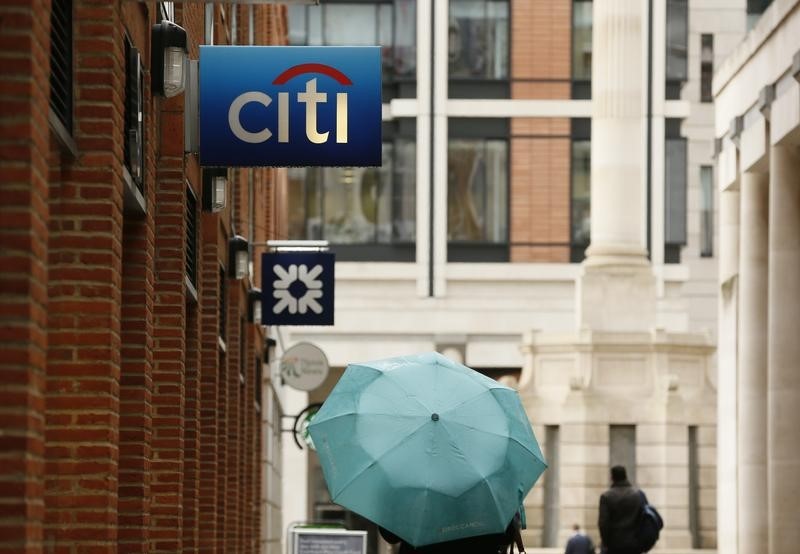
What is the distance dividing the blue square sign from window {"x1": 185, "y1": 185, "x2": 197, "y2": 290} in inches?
344

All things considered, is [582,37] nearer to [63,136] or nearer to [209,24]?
[209,24]

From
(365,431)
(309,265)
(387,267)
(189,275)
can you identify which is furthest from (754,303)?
(387,267)

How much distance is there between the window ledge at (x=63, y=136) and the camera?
9.52 m

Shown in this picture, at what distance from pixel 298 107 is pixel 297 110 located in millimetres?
21

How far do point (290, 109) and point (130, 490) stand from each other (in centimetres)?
249

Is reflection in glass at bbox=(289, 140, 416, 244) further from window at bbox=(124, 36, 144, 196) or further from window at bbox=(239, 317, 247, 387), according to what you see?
window at bbox=(124, 36, 144, 196)

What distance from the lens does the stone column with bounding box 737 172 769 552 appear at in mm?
29188

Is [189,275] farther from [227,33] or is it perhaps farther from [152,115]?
[227,33]

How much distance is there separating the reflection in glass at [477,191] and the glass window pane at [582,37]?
9.59ft

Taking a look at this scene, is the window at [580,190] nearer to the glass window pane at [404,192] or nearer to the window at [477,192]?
the window at [477,192]

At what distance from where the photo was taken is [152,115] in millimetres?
13453

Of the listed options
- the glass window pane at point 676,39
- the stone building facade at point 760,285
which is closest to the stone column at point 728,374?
the stone building facade at point 760,285

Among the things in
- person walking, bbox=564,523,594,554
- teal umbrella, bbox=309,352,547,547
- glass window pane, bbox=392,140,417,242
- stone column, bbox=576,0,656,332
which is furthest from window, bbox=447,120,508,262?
teal umbrella, bbox=309,352,547,547

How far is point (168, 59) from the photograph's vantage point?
1310cm
